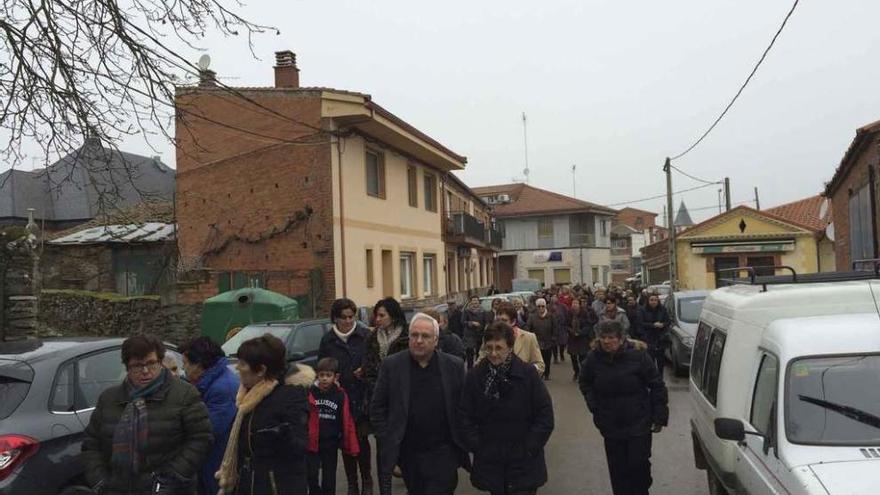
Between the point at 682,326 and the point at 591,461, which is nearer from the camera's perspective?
the point at 591,461

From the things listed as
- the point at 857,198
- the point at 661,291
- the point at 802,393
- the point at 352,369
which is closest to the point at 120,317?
the point at 352,369

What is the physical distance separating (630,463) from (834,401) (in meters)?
1.89

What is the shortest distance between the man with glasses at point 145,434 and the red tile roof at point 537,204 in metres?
48.1

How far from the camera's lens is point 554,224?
170 ft

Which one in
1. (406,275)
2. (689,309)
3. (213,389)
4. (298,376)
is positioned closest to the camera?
(298,376)

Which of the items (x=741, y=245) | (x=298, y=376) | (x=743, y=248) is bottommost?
(x=298, y=376)

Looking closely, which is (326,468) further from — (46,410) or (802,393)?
(802,393)

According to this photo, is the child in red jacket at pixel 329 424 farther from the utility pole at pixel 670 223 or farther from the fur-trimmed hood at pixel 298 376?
the utility pole at pixel 670 223

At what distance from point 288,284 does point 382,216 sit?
13.7 ft

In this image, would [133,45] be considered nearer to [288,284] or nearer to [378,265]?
[288,284]

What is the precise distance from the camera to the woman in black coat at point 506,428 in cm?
427

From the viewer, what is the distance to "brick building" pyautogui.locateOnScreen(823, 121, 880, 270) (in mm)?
13320

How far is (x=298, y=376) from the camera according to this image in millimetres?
4098

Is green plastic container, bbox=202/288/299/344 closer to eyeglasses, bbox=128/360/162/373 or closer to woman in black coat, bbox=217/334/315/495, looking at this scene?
woman in black coat, bbox=217/334/315/495
